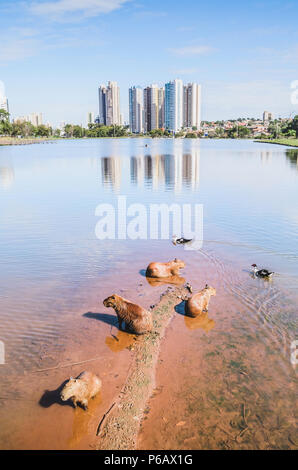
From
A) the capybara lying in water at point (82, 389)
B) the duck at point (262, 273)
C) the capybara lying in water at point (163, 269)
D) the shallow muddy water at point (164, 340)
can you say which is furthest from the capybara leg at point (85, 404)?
the duck at point (262, 273)

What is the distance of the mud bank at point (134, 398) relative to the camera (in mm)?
6520

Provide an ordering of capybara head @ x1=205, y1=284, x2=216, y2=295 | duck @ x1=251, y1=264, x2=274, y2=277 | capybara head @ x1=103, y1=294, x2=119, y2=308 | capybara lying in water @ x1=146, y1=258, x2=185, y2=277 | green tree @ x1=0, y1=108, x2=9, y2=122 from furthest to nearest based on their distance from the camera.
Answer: green tree @ x1=0, y1=108, x2=9, y2=122
capybara lying in water @ x1=146, y1=258, x2=185, y2=277
duck @ x1=251, y1=264, x2=274, y2=277
capybara head @ x1=205, y1=284, x2=216, y2=295
capybara head @ x1=103, y1=294, x2=119, y2=308

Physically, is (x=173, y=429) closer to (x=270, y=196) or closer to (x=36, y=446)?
(x=36, y=446)

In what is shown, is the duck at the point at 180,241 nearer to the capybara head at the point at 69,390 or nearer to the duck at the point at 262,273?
the duck at the point at 262,273

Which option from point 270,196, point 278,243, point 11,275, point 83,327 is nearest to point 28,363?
point 83,327

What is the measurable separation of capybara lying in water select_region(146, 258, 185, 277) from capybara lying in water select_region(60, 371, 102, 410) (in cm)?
595

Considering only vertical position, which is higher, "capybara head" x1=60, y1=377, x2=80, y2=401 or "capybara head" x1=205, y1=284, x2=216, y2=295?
"capybara head" x1=205, y1=284, x2=216, y2=295


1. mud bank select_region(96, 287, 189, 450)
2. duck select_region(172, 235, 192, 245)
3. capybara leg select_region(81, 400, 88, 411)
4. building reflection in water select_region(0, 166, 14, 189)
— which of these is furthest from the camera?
building reflection in water select_region(0, 166, 14, 189)

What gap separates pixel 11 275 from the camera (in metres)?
13.6

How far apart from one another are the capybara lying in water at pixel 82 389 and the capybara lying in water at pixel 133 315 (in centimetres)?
226

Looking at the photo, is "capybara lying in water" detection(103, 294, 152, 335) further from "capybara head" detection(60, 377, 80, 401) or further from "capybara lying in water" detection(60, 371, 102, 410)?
"capybara head" detection(60, 377, 80, 401)

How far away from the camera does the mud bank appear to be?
6.52 meters

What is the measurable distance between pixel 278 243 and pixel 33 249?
11.7m

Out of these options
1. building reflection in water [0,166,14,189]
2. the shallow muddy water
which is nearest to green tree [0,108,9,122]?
building reflection in water [0,166,14,189]
